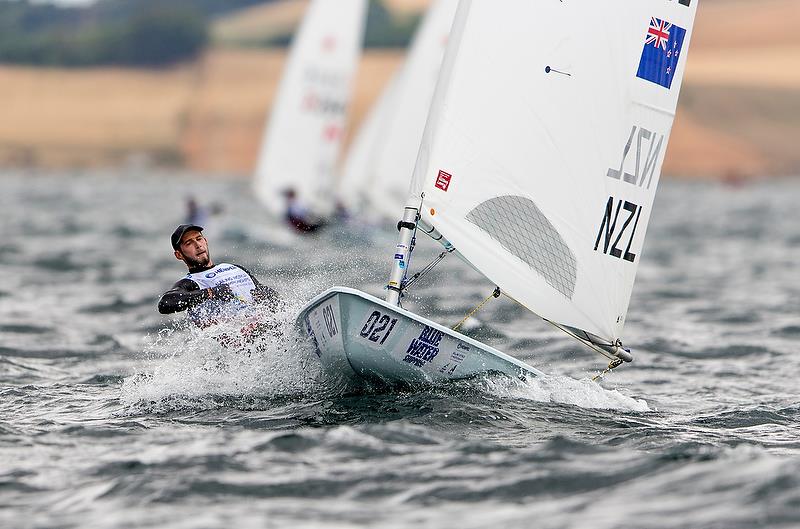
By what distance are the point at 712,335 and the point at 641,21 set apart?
527 centimetres

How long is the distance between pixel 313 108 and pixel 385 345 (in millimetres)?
17348

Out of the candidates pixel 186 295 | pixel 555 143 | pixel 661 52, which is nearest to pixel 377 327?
pixel 186 295

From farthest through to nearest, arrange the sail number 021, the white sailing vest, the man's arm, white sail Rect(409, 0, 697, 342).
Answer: the white sailing vest
the man's arm
white sail Rect(409, 0, 697, 342)
the sail number 021

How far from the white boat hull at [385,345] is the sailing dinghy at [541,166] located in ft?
0.04

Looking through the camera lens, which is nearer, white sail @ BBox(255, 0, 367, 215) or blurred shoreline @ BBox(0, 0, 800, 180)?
white sail @ BBox(255, 0, 367, 215)

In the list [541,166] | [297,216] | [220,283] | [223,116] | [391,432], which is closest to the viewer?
[391,432]

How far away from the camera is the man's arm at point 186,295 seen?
7.77 metres

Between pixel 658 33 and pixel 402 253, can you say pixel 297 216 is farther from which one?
pixel 402 253

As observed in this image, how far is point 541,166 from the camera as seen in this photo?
7.65 m

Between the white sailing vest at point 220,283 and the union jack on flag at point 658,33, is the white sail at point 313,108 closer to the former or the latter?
the white sailing vest at point 220,283

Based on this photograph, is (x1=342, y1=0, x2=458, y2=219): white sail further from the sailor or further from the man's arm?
the man's arm

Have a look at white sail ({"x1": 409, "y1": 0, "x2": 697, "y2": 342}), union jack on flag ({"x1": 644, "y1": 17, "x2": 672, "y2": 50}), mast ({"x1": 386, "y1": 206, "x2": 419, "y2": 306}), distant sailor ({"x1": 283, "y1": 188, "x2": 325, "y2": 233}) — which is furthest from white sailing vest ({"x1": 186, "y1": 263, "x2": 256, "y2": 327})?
distant sailor ({"x1": 283, "y1": 188, "x2": 325, "y2": 233})

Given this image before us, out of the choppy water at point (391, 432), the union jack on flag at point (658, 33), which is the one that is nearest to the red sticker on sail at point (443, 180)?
the choppy water at point (391, 432)

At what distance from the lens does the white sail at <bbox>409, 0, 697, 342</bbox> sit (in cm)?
743
